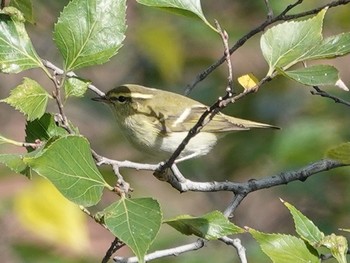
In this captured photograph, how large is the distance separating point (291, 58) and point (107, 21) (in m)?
0.38

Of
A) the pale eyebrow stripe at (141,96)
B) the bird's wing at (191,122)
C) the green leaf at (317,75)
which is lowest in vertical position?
the bird's wing at (191,122)

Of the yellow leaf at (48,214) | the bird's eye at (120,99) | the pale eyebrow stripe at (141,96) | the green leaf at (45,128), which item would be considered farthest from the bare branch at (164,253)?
the pale eyebrow stripe at (141,96)

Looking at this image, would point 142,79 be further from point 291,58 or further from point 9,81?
point 291,58

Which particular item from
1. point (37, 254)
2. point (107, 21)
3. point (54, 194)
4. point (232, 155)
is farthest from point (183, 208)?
point (107, 21)

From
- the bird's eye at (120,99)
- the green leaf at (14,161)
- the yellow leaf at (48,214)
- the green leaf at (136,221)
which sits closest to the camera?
the green leaf at (136,221)

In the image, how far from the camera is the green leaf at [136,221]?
144 centimetres

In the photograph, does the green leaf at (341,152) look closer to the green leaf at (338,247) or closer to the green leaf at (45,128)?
the green leaf at (338,247)

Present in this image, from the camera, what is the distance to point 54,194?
2834 mm

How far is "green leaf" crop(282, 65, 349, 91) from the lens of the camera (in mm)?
1645

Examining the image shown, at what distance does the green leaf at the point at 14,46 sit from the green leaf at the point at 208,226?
43 cm

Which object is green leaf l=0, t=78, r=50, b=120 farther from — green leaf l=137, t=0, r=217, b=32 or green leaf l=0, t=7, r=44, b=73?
green leaf l=137, t=0, r=217, b=32

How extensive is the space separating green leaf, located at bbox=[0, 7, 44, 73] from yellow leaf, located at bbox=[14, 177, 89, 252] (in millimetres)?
1130

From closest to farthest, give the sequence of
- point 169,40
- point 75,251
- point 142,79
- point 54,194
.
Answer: point 54,194 → point 75,251 → point 169,40 → point 142,79

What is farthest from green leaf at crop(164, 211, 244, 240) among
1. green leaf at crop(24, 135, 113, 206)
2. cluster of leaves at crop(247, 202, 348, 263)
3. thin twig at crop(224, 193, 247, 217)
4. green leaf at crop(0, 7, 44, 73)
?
green leaf at crop(0, 7, 44, 73)
